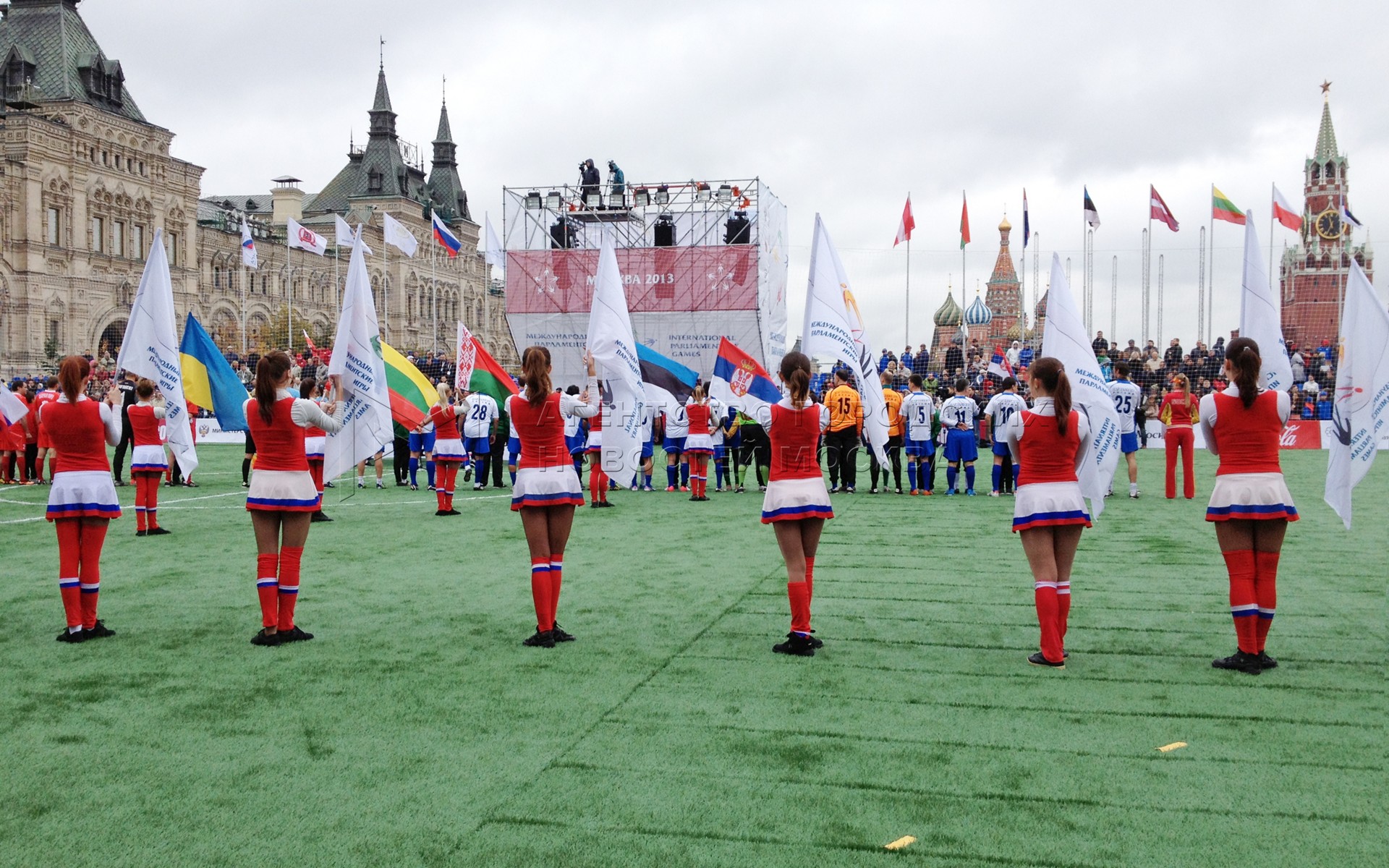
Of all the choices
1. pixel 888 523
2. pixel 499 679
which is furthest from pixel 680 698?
pixel 888 523

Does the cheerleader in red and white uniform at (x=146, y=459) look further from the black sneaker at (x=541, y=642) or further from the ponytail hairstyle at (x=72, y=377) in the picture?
the black sneaker at (x=541, y=642)

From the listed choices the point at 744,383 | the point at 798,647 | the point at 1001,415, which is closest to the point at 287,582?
the point at 798,647

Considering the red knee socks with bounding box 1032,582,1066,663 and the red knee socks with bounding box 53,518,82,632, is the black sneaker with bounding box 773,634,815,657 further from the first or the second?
the red knee socks with bounding box 53,518,82,632

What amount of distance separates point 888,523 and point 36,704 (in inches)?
365

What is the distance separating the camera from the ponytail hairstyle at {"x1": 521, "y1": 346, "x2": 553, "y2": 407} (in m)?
6.70

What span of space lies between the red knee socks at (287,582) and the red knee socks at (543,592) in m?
1.47

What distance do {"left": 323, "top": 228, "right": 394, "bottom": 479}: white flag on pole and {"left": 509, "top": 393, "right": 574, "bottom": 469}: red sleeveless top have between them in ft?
11.1

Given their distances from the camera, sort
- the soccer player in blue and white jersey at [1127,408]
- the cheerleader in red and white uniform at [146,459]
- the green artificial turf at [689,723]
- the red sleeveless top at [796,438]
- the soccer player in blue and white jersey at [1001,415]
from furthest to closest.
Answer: the soccer player in blue and white jersey at [1001,415] < the soccer player in blue and white jersey at [1127,408] < the cheerleader in red and white uniform at [146,459] < the red sleeveless top at [796,438] < the green artificial turf at [689,723]

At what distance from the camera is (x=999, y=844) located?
380 cm

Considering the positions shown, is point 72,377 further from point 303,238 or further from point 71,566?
point 303,238

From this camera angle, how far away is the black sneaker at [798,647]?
6504 mm

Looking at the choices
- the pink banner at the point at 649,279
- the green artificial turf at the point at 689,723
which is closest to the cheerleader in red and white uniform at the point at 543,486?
the green artificial turf at the point at 689,723

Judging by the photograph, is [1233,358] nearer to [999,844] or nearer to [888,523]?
[999,844]

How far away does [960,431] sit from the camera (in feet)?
54.7
